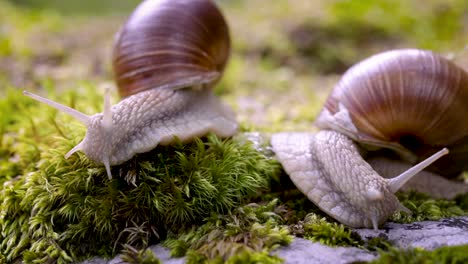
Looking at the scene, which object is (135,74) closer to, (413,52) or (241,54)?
(413,52)

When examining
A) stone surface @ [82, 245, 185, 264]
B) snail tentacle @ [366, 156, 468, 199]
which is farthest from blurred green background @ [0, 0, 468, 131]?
stone surface @ [82, 245, 185, 264]

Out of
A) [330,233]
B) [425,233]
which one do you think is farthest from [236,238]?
[425,233]

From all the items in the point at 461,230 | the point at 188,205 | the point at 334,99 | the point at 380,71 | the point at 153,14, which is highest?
the point at 153,14

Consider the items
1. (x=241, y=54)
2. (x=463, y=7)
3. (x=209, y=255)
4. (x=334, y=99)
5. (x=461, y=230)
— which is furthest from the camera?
(x=463, y=7)

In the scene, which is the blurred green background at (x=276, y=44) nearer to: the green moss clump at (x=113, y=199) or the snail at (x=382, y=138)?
the snail at (x=382, y=138)

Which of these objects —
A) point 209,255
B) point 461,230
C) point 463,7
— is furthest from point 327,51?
point 209,255

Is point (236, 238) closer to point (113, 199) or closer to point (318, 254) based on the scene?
point (318, 254)

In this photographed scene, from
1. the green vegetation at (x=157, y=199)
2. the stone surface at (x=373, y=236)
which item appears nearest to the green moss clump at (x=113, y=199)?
the green vegetation at (x=157, y=199)
